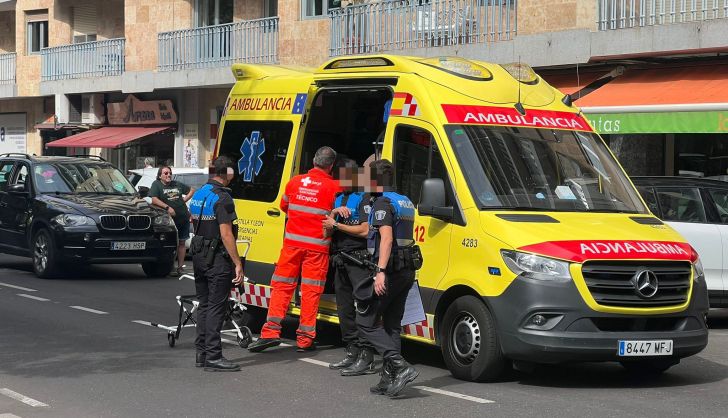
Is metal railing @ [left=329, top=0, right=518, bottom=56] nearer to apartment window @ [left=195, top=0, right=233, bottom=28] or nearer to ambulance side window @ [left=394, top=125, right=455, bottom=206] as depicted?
apartment window @ [left=195, top=0, right=233, bottom=28]

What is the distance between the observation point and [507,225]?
343 inches

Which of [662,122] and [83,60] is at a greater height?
[83,60]

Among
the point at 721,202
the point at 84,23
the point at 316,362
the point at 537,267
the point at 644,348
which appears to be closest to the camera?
the point at 537,267

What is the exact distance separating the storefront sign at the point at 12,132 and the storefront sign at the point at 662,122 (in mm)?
28455

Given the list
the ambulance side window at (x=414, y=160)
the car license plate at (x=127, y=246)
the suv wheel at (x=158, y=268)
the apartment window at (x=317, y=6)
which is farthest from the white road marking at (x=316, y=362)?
the apartment window at (x=317, y=6)

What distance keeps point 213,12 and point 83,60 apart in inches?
233

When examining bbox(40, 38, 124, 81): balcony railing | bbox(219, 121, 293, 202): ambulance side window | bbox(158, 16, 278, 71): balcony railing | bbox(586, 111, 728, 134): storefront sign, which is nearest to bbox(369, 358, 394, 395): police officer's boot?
bbox(219, 121, 293, 202): ambulance side window

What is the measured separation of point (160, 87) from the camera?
106 ft

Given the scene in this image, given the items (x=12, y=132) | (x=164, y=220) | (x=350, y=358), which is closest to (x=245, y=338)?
(x=350, y=358)

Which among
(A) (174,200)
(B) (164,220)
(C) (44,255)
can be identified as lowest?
(C) (44,255)

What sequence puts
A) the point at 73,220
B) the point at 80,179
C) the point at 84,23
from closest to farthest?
the point at 73,220 → the point at 80,179 → the point at 84,23

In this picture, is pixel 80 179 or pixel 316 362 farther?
pixel 80 179

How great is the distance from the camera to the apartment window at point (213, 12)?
32.2 m

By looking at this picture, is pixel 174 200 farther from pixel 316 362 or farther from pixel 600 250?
pixel 600 250
